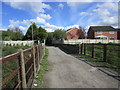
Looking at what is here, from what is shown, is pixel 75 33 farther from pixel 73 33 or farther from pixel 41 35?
pixel 41 35

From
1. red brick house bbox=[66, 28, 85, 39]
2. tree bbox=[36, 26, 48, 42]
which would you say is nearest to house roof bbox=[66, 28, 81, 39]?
red brick house bbox=[66, 28, 85, 39]

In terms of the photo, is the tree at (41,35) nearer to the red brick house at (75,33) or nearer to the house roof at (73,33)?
the red brick house at (75,33)

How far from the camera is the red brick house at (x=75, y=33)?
42.3 m

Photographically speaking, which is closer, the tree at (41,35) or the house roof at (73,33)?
the tree at (41,35)

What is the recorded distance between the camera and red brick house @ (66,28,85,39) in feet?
139

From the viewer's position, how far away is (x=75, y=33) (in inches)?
1742

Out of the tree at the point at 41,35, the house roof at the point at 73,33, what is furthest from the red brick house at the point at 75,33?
the tree at the point at 41,35

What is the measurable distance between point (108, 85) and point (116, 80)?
63cm

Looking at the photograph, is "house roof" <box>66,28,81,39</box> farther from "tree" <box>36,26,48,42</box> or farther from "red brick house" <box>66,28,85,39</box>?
"tree" <box>36,26,48,42</box>

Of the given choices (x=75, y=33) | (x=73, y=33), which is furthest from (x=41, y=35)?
(x=75, y=33)

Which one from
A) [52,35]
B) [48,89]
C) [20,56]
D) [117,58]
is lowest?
[48,89]

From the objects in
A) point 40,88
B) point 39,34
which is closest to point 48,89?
point 40,88

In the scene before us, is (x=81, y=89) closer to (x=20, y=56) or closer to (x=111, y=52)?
(x=20, y=56)

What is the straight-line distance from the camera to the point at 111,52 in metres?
6.13
